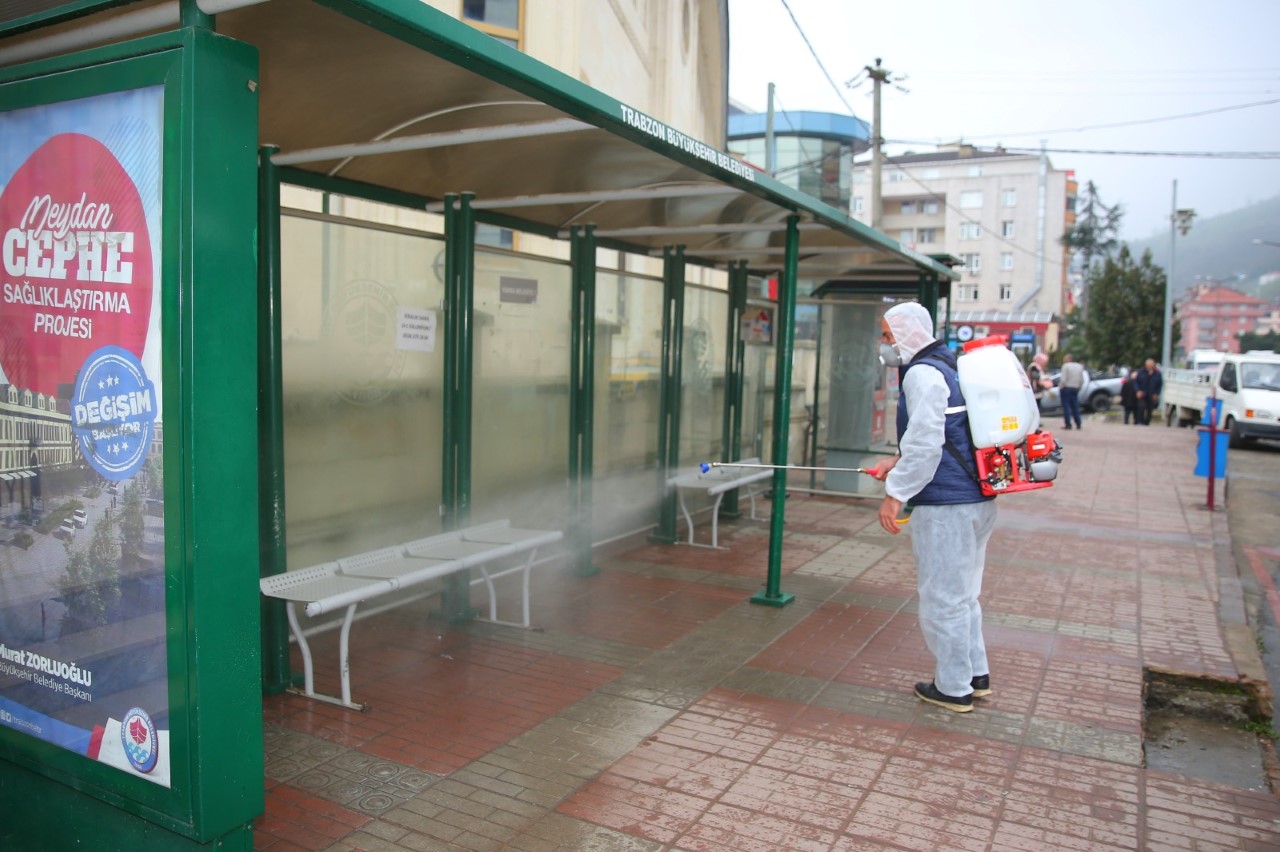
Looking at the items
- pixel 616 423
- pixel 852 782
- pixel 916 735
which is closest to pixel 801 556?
pixel 616 423

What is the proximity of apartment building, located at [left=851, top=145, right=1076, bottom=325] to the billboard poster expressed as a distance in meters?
66.4

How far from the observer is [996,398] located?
464 centimetres

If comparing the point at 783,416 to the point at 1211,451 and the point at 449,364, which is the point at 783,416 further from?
the point at 1211,451

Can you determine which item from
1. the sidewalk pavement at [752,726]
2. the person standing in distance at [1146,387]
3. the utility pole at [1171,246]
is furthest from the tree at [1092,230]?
the sidewalk pavement at [752,726]

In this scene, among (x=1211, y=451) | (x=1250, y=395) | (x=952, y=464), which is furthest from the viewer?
(x=1250, y=395)

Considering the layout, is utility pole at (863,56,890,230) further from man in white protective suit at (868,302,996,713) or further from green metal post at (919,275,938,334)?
man in white protective suit at (868,302,996,713)

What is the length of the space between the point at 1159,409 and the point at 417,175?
1275 inches

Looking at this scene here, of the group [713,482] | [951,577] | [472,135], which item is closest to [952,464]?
[951,577]

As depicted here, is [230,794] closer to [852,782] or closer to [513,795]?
[513,795]

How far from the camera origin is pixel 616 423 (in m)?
8.24

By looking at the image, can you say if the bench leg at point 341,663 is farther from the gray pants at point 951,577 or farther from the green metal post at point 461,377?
the gray pants at point 951,577

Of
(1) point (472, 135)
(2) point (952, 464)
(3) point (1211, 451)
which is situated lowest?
(3) point (1211, 451)

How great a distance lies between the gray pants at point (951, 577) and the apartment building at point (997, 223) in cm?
6405

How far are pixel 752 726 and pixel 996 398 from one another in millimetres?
1944
